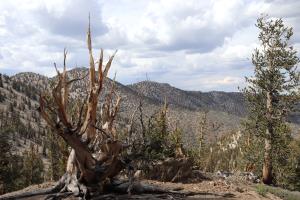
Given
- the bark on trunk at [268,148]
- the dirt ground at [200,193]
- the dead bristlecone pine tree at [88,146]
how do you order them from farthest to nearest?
1. the bark on trunk at [268,148]
2. the dirt ground at [200,193]
3. the dead bristlecone pine tree at [88,146]

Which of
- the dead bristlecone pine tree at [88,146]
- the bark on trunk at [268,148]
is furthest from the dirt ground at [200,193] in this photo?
the bark on trunk at [268,148]

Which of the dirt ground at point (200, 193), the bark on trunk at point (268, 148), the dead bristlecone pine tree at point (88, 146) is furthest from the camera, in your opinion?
the bark on trunk at point (268, 148)

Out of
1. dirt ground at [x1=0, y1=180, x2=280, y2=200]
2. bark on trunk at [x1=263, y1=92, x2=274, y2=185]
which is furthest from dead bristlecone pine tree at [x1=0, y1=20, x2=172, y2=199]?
bark on trunk at [x1=263, y1=92, x2=274, y2=185]

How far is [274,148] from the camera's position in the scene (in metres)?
28.5

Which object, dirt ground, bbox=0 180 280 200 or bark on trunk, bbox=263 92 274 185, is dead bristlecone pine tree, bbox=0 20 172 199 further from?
bark on trunk, bbox=263 92 274 185

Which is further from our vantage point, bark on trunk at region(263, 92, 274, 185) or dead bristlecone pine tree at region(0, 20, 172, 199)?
bark on trunk at region(263, 92, 274, 185)

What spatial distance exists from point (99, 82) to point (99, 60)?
0.64 m

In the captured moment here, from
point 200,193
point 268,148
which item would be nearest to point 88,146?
point 200,193

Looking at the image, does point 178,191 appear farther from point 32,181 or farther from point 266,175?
point 32,181

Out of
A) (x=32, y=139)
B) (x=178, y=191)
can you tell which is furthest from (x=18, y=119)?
(x=178, y=191)

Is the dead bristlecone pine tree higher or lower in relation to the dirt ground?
higher

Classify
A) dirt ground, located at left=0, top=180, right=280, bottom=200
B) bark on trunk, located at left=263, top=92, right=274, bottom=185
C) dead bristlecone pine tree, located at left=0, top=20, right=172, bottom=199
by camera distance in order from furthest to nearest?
bark on trunk, located at left=263, top=92, right=274, bottom=185
dirt ground, located at left=0, top=180, right=280, bottom=200
dead bristlecone pine tree, located at left=0, top=20, right=172, bottom=199

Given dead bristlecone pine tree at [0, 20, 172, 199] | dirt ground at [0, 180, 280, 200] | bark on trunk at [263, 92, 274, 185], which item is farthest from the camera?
bark on trunk at [263, 92, 274, 185]

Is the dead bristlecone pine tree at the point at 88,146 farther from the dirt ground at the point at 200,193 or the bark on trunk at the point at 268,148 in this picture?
the bark on trunk at the point at 268,148
